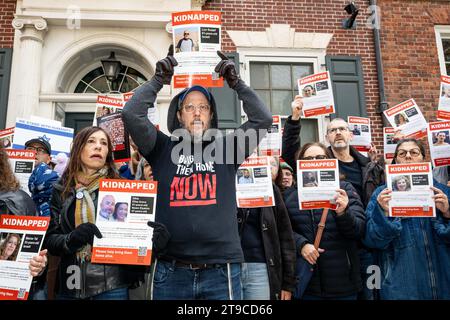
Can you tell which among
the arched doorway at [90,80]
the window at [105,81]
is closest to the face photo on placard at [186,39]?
the arched doorway at [90,80]

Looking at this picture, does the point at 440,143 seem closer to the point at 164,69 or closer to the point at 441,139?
the point at 441,139

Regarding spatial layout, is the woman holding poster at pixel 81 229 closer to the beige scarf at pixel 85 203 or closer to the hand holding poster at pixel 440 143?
the beige scarf at pixel 85 203

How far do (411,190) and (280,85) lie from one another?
4270mm

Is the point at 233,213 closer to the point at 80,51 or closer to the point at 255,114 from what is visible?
the point at 255,114

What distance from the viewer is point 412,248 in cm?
276

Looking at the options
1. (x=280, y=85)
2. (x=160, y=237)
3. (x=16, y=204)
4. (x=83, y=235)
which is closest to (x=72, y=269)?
(x=83, y=235)

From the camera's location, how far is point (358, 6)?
6961 millimetres

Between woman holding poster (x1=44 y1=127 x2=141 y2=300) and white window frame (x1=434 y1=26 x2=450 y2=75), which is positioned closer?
woman holding poster (x1=44 y1=127 x2=141 y2=300)

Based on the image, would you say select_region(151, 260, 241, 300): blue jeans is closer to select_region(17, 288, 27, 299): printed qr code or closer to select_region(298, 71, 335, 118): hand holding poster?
select_region(17, 288, 27, 299): printed qr code

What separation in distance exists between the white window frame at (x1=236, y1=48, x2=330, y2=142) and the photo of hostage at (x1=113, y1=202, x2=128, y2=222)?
473 centimetres

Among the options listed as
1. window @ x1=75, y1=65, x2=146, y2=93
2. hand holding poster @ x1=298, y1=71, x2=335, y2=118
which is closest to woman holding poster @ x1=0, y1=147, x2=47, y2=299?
hand holding poster @ x1=298, y1=71, x2=335, y2=118

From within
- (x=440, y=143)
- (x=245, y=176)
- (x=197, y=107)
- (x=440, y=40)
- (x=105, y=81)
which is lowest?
(x=245, y=176)

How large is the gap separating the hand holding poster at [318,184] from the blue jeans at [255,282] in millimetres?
567

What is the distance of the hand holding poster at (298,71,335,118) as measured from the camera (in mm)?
4059
